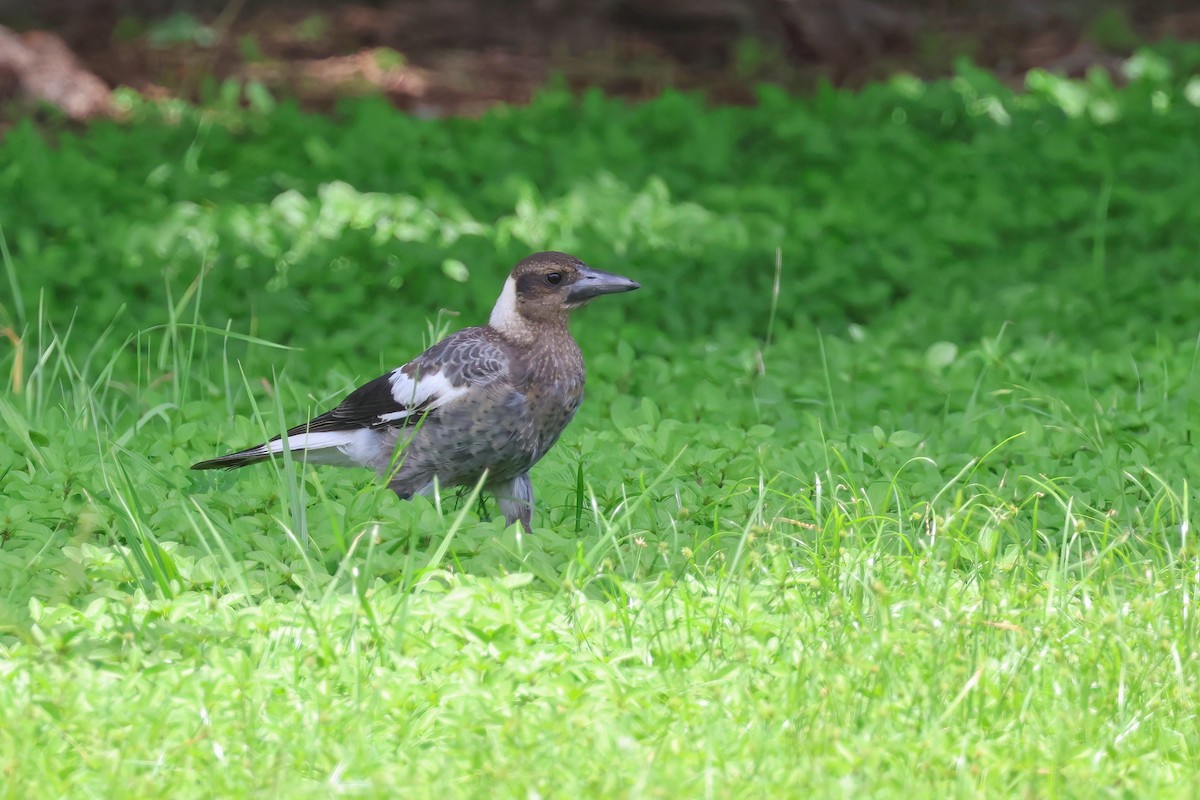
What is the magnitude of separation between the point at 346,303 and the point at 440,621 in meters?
3.90

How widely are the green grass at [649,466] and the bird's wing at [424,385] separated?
27cm

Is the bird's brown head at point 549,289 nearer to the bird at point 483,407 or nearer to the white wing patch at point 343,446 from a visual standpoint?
the bird at point 483,407

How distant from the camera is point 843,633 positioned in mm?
3902

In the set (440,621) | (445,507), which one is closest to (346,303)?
(445,507)

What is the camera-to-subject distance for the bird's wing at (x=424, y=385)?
488 cm

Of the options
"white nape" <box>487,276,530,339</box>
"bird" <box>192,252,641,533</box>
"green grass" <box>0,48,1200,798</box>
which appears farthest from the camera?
"white nape" <box>487,276,530,339</box>

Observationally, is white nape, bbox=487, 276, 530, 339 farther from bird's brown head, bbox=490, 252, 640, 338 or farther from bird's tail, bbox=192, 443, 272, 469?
bird's tail, bbox=192, 443, 272, 469

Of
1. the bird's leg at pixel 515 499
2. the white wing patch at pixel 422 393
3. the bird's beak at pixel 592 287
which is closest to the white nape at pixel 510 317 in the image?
the bird's beak at pixel 592 287

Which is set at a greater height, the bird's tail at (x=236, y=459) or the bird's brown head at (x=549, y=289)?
the bird's brown head at (x=549, y=289)

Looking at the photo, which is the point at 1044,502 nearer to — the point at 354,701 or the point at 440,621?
the point at 440,621

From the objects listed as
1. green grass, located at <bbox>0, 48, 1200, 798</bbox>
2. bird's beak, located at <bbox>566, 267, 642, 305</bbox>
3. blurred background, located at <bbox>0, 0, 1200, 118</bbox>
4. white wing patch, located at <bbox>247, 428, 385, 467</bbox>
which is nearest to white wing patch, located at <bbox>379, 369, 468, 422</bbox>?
white wing patch, located at <bbox>247, 428, 385, 467</bbox>

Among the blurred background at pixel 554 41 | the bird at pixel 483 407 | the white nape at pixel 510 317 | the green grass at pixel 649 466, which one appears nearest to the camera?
the green grass at pixel 649 466

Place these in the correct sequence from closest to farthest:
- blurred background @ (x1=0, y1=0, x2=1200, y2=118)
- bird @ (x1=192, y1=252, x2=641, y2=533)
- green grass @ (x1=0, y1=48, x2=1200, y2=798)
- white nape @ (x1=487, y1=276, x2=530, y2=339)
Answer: green grass @ (x1=0, y1=48, x2=1200, y2=798) → bird @ (x1=192, y1=252, x2=641, y2=533) → white nape @ (x1=487, y1=276, x2=530, y2=339) → blurred background @ (x1=0, y1=0, x2=1200, y2=118)

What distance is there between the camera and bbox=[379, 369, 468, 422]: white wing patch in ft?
16.0
